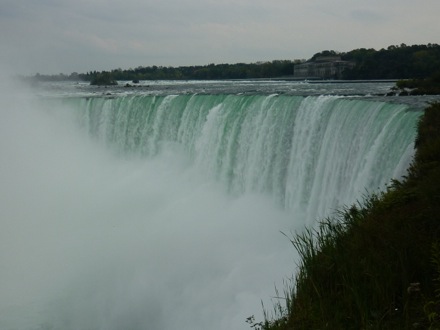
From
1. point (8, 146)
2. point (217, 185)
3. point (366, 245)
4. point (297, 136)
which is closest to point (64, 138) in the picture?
point (8, 146)

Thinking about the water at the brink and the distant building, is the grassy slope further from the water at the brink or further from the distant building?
the distant building

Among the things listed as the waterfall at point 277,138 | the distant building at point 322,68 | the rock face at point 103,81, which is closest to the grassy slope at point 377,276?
the waterfall at point 277,138

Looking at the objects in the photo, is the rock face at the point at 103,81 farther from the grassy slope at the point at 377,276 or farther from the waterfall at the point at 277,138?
the grassy slope at the point at 377,276

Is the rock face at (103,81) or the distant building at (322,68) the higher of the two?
the distant building at (322,68)

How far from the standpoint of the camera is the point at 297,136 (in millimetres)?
16438

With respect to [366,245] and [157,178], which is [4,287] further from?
[366,245]

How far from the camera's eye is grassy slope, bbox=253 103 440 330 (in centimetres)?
482

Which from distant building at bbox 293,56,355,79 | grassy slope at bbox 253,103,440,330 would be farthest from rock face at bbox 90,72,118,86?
grassy slope at bbox 253,103,440,330

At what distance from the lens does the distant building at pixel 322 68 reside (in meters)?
46.9

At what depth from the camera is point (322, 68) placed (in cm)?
5019

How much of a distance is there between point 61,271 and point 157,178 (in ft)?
21.9

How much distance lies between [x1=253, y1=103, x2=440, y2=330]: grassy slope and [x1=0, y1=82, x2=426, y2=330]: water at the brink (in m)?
2.12

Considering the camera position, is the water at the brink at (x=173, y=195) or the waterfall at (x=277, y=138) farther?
the water at the brink at (x=173, y=195)

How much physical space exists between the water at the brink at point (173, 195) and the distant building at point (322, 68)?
24.8 metres
